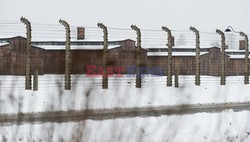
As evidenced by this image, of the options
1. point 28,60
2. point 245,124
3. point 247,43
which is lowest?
point 245,124

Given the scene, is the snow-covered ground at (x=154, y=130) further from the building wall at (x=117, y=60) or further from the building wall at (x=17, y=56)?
the building wall at (x=17, y=56)

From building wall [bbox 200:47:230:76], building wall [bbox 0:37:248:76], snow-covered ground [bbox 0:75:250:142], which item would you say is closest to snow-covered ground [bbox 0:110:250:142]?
snow-covered ground [bbox 0:75:250:142]

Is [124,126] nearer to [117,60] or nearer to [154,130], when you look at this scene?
[154,130]

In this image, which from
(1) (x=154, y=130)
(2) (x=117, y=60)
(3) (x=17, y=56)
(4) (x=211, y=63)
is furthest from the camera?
(4) (x=211, y=63)

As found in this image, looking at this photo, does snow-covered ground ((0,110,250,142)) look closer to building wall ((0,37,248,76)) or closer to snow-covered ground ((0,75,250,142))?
snow-covered ground ((0,75,250,142))

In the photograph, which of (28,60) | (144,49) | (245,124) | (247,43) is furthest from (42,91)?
(144,49)

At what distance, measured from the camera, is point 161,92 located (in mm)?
13477

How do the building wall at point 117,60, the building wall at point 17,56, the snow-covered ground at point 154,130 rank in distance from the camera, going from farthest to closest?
the building wall at point 117,60, the building wall at point 17,56, the snow-covered ground at point 154,130

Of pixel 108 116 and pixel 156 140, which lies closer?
pixel 156 140

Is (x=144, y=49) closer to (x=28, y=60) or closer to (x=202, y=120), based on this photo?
(x=28, y=60)

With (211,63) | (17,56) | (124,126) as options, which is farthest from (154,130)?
(211,63)

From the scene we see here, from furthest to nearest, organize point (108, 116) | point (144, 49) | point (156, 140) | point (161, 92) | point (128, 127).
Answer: point (144, 49) < point (161, 92) < point (108, 116) < point (128, 127) < point (156, 140)

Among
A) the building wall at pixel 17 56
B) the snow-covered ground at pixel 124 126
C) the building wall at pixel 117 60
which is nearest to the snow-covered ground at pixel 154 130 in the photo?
the snow-covered ground at pixel 124 126

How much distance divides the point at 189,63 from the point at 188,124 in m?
29.8
